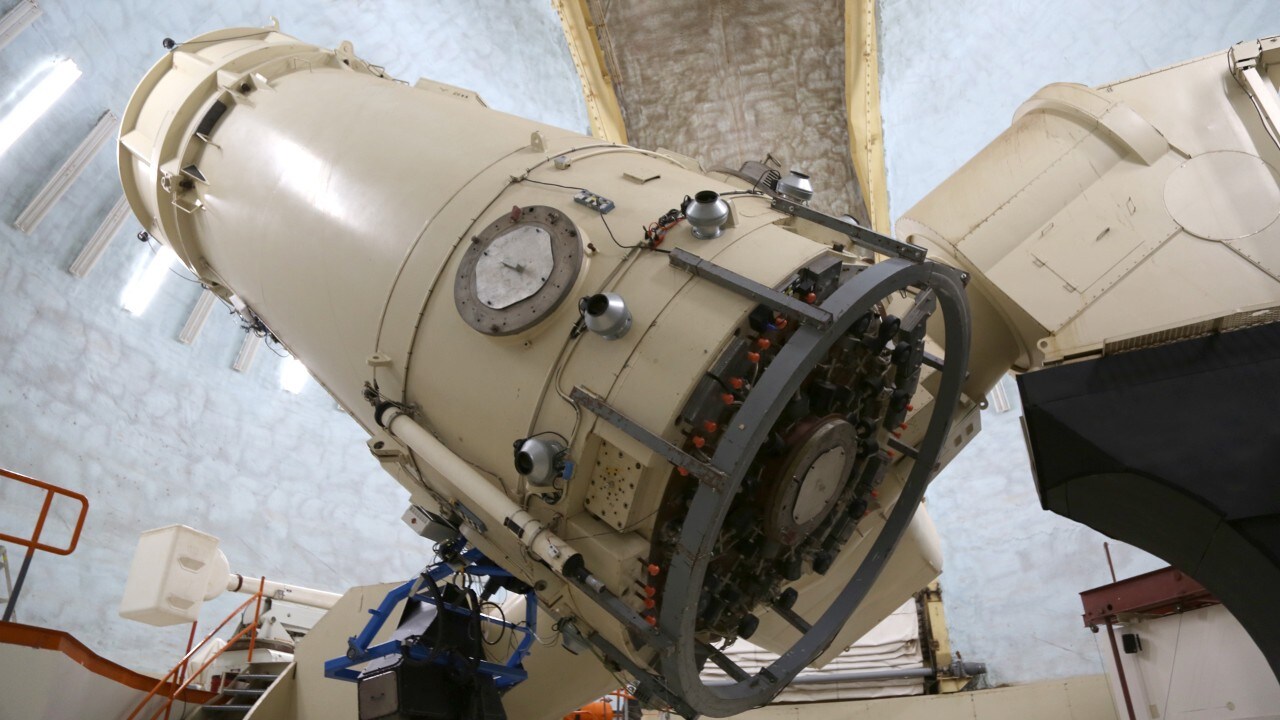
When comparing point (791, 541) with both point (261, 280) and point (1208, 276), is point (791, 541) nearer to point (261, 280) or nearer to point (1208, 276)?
point (1208, 276)

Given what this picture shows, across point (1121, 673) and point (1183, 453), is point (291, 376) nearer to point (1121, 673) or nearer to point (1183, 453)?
point (1121, 673)

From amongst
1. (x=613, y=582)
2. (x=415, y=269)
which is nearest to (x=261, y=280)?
(x=415, y=269)

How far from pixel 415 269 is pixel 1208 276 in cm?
398

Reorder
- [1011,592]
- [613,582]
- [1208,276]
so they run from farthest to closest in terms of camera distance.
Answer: [1011,592], [1208,276], [613,582]

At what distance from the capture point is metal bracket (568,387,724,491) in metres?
3.01

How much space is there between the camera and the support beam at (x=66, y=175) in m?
7.94

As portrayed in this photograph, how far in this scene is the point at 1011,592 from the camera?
28.1 ft

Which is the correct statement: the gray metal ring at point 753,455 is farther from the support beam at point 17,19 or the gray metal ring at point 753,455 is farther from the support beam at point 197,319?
the support beam at point 197,319

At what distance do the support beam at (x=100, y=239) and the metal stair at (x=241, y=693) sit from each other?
437 centimetres

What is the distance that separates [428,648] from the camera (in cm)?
444

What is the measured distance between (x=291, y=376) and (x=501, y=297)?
8.23 metres

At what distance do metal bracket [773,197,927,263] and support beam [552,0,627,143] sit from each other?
21.9 feet

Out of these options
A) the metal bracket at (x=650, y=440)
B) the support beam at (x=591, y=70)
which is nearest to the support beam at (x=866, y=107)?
the support beam at (x=591, y=70)

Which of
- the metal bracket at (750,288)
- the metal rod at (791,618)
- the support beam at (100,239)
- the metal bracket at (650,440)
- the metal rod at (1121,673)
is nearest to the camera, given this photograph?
the metal bracket at (650,440)
